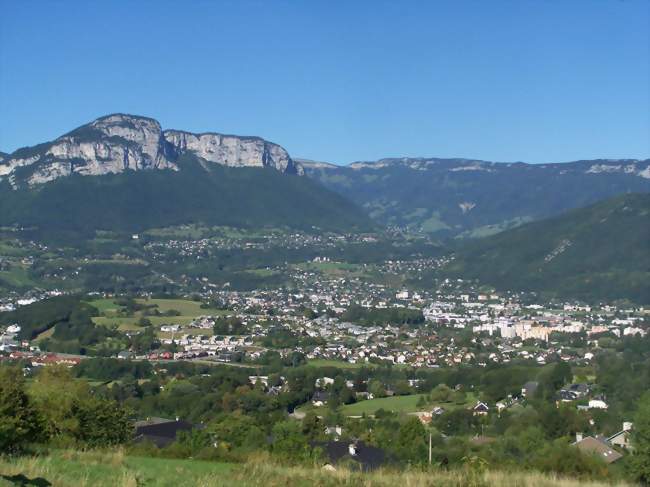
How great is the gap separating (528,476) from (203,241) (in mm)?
115555

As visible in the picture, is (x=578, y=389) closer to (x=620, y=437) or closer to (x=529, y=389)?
(x=529, y=389)

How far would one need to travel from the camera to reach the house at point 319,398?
3592cm

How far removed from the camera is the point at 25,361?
141ft

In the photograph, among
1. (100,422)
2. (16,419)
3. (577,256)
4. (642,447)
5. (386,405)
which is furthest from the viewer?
(577,256)

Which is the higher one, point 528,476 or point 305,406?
point 528,476

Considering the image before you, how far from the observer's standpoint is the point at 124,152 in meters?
140

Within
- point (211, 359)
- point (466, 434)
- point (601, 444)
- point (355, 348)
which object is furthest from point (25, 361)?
point (601, 444)

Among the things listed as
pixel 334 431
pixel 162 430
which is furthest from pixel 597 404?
pixel 162 430

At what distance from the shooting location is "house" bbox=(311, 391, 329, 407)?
35.9 m

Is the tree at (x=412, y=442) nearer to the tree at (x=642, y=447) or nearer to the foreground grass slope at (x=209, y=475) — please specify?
the tree at (x=642, y=447)

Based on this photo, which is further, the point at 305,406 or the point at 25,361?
the point at 25,361

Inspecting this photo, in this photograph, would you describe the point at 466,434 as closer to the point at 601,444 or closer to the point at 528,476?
the point at 601,444

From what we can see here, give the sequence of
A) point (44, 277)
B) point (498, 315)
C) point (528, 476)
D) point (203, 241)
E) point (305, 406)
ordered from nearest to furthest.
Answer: point (528, 476), point (305, 406), point (498, 315), point (44, 277), point (203, 241)

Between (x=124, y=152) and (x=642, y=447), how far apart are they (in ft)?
429
